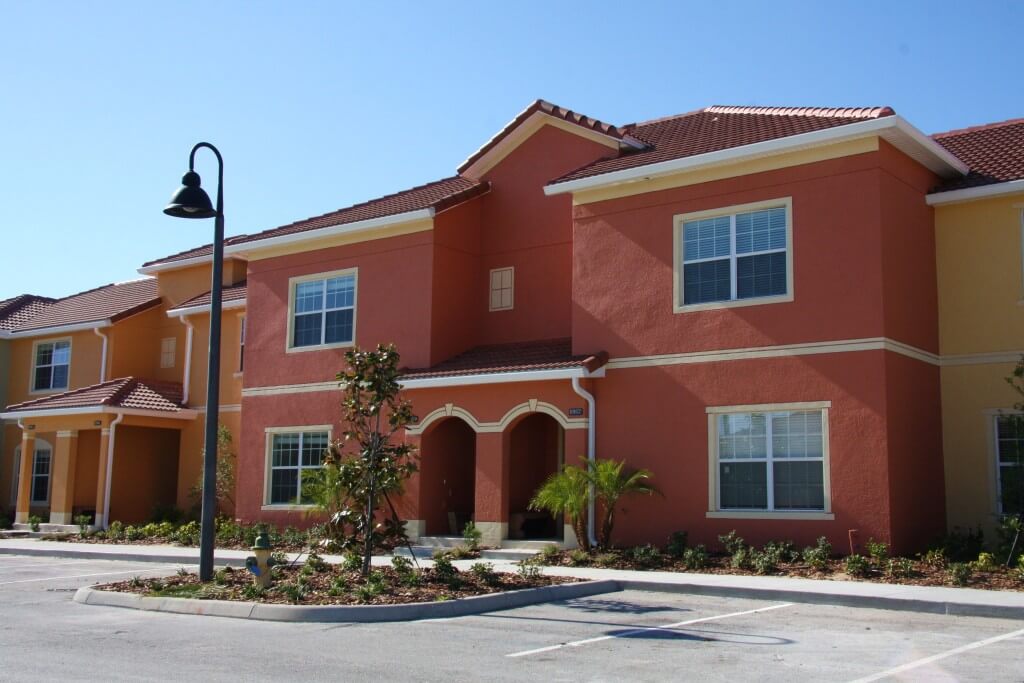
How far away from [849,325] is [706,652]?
322 inches

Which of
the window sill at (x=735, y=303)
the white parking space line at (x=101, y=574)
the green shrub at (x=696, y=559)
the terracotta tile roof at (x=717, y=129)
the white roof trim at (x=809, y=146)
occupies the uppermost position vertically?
the terracotta tile roof at (x=717, y=129)

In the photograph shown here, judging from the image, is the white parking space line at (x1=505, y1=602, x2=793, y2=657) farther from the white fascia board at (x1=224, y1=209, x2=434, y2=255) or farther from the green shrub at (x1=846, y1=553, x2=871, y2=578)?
the white fascia board at (x1=224, y1=209, x2=434, y2=255)

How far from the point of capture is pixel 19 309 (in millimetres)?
36062

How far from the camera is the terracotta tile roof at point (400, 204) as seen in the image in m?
22.2

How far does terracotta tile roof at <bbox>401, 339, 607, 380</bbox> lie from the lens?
18.8 m

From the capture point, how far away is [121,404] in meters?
26.7

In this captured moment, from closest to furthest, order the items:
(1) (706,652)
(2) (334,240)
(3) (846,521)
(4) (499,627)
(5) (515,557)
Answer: (1) (706,652) → (4) (499,627) → (3) (846,521) → (5) (515,557) → (2) (334,240)

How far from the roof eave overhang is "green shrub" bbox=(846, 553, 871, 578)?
72.1 ft

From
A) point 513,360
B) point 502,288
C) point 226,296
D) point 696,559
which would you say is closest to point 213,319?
point 513,360

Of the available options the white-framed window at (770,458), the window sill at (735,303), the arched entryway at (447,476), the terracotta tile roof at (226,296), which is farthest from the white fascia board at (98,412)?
the white-framed window at (770,458)

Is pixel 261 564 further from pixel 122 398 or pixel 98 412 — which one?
pixel 122 398

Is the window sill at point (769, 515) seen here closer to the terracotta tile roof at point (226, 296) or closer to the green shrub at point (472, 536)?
the green shrub at point (472, 536)

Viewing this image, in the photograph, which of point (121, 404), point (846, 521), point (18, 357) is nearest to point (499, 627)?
point (846, 521)

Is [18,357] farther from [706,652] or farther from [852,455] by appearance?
[706,652]
